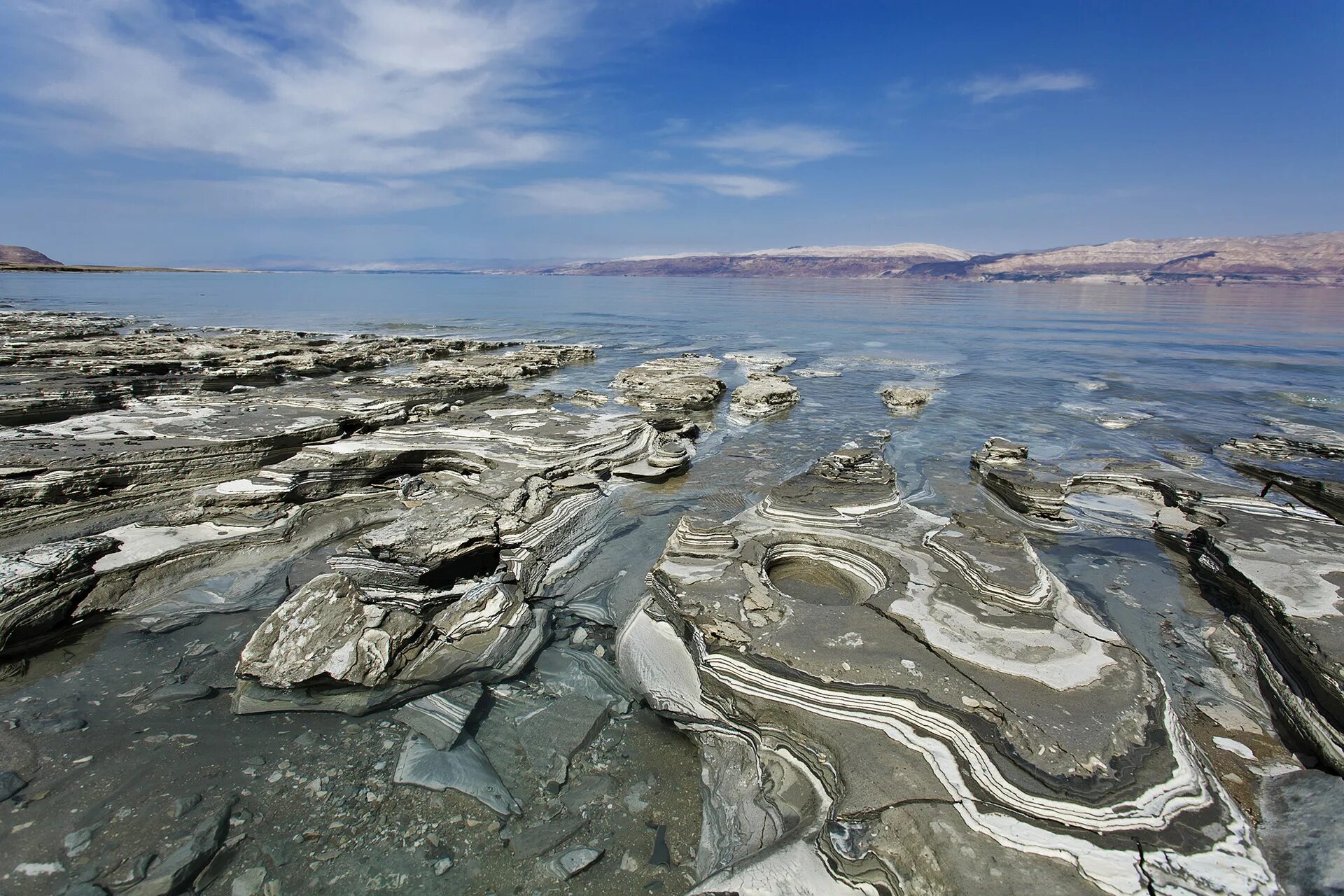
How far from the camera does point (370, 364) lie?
1545 cm

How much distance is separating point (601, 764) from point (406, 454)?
522 cm

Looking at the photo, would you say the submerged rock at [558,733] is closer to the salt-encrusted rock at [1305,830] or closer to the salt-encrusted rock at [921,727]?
the salt-encrusted rock at [921,727]

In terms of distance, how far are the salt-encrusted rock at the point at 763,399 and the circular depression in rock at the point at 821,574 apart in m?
6.73

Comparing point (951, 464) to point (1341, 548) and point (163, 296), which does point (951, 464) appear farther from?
point (163, 296)

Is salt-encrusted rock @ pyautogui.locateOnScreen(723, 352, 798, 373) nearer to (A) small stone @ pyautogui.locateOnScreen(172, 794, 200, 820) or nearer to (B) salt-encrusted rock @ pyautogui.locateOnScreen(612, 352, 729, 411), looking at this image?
(B) salt-encrusted rock @ pyautogui.locateOnScreen(612, 352, 729, 411)

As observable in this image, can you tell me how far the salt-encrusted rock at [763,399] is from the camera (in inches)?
469

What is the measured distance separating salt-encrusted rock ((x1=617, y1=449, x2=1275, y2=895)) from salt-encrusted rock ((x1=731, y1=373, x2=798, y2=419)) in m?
7.00

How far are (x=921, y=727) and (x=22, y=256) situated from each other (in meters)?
201

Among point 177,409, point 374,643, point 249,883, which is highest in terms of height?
point 177,409

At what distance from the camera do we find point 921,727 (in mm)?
3074

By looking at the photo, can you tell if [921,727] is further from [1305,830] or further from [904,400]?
[904,400]

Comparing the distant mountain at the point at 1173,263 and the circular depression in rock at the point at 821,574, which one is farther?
the distant mountain at the point at 1173,263

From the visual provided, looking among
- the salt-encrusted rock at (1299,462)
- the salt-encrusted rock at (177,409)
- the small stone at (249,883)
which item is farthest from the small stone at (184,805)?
the salt-encrusted rock at (1299,462)

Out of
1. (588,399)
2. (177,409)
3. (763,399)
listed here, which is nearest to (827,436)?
(763,399)
